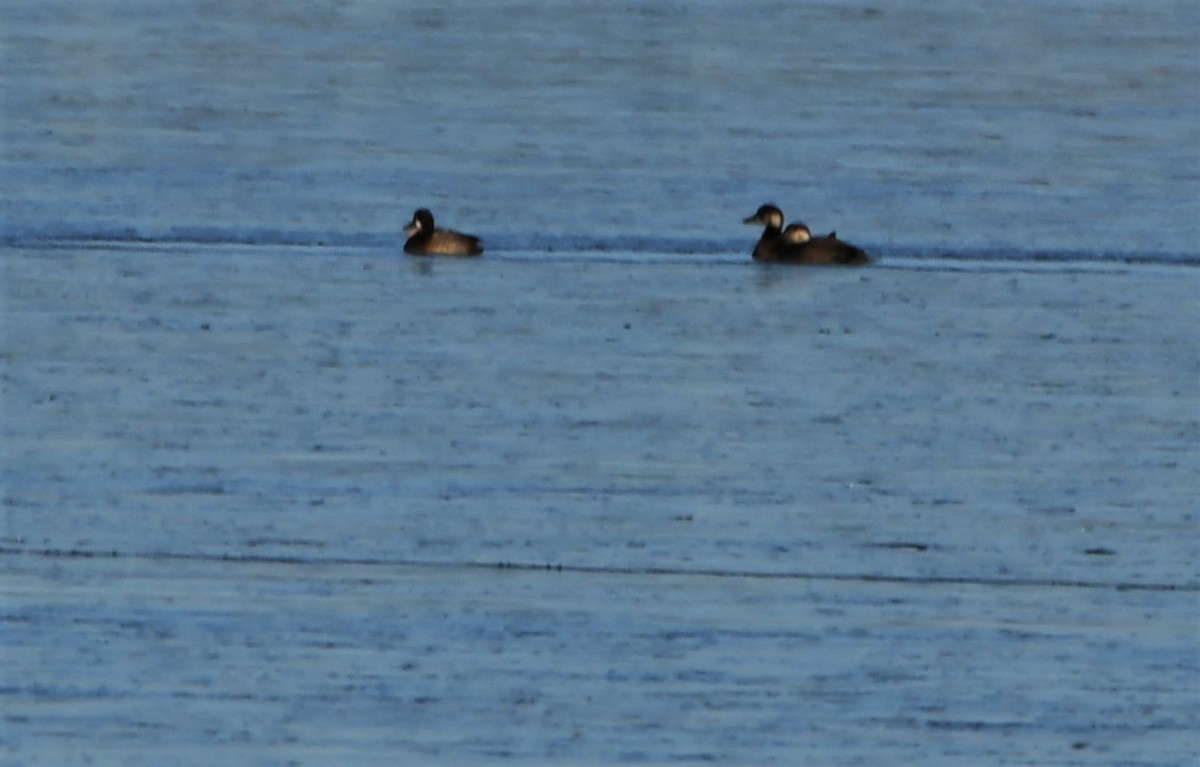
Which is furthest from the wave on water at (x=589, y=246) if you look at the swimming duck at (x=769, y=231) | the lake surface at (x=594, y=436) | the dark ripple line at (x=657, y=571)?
the dark ripple line at (x=657, y=571)

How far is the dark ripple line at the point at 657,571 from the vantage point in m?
7.22

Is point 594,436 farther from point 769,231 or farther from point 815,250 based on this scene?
point 769,231

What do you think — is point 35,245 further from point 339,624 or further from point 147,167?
point 339,624

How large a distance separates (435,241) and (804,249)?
1.47 metres

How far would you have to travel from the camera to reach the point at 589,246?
1228cm

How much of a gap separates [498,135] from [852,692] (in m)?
9.66

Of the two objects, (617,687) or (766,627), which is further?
(766,627)

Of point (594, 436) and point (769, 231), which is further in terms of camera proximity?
point (769, 231)

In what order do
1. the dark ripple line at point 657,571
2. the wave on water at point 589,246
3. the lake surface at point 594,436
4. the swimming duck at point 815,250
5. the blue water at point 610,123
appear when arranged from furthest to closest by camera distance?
1. the blue water at point 610,123
2. the wave on water at point 589,246
3. the swimming duck at point 815,250
4. the dark ripple line at point 657,571
5. the lake surface at point 594,436

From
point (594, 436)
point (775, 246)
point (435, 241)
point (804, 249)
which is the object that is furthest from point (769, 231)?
point (594, 436)

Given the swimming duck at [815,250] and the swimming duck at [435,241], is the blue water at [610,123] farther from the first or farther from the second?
the swimming duck at [815,250]

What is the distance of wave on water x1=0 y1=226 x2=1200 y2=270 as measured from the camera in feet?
39.4

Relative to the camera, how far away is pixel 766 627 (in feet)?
22.2

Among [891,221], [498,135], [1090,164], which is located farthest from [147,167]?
[1090,164]
